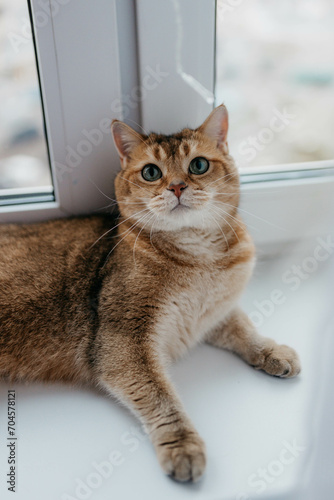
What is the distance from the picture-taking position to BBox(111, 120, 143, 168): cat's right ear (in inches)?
44.4

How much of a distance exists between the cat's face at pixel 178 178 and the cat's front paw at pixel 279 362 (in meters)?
0.34

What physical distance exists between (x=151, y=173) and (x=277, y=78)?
1.81 ft

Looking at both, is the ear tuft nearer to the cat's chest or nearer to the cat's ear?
the cat's ear

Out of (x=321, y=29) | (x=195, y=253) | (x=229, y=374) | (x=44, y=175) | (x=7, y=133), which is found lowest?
(x=229, y=374)

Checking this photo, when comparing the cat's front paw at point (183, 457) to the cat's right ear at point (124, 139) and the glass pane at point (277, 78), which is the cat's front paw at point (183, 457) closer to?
the cat's right ear at point (124, 139)

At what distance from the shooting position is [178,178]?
3.47 feet

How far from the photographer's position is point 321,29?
1280 millimetres

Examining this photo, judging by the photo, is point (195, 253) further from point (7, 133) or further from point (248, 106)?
point (7, 133)

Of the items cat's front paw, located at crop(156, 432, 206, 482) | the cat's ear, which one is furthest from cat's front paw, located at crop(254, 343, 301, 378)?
the cat's ear

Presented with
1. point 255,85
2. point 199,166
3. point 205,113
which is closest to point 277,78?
point 255,85

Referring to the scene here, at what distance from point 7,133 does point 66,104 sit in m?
0.23

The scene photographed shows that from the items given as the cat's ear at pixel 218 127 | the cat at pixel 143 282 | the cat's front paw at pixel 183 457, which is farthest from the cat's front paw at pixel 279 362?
the cat's ear at pixel 218 127

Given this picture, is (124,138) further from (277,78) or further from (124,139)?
(277,78)

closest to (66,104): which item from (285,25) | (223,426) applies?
(285,25)
